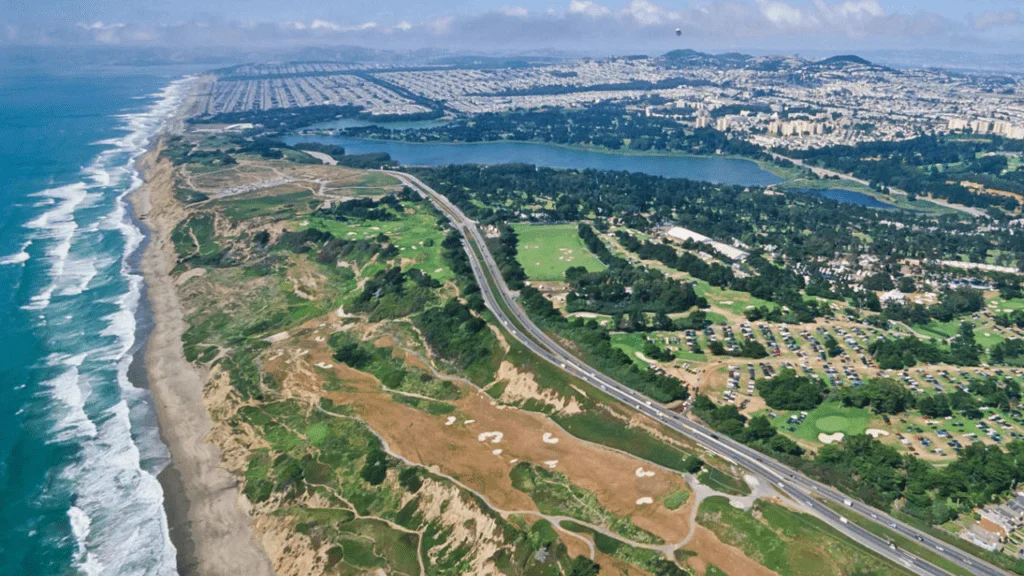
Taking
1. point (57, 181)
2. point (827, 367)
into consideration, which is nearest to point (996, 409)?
point (827, 367)

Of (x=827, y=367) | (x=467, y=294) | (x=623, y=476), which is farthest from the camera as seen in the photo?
(x=467, y=294)

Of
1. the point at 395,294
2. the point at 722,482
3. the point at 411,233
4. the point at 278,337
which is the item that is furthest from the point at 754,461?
the point at 411,233

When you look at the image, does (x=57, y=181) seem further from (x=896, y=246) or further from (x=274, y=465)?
(x=896, y=246)

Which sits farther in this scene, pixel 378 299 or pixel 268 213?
pixel 268 213

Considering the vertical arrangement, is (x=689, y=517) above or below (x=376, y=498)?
above

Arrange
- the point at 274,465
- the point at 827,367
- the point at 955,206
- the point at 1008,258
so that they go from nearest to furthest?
the point at 274,465 → the point at 827,367 → the point at 1008,258 → the point at 955,206

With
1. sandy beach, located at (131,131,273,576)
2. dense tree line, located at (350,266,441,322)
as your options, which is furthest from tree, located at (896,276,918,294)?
sandy beach, located at (131,131,273,576)
